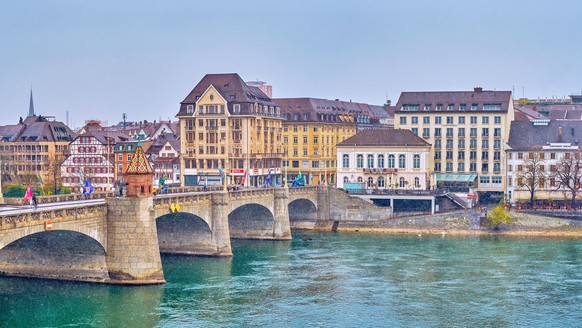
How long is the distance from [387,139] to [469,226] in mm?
24292

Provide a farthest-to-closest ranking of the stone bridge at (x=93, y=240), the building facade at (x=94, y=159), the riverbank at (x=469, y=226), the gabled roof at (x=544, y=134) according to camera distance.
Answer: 1. the building facade at (x=94, y=159)
2. the gabled roof at (x=544, y=134)
3. the riverbank at (x=469, y=226)
4. the stone bridge at (x=93, y=240)

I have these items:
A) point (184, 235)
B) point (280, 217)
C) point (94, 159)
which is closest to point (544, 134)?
point (280, 217)

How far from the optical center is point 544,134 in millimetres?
136375

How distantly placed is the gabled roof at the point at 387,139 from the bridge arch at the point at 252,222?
29152 millimetres

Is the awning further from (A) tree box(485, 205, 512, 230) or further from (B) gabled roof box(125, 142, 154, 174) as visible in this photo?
(B) gabled roof box(125, 142, 154, 174)

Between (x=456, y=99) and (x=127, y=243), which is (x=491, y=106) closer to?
(x=456, y=99)

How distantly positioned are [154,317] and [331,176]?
100.0 meters

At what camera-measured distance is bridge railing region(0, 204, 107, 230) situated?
63219 millimetres

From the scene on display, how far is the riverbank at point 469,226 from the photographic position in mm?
114512

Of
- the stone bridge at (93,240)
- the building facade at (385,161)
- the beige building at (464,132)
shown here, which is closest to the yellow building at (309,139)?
the building facade at (385,161)

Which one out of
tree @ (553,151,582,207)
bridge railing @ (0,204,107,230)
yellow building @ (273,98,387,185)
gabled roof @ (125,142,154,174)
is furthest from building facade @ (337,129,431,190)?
bridge railing @ (0,204,107,230)

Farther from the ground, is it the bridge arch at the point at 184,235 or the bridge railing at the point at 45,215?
the bridge railing at the point at 45,215

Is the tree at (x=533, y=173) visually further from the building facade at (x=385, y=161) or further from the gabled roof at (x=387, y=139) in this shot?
the gabled roof at (x=387, y=139)

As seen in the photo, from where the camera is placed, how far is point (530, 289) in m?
77.7
